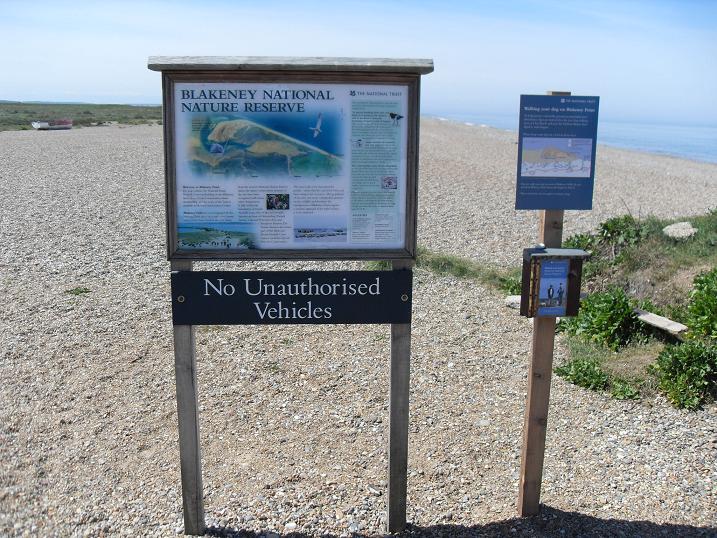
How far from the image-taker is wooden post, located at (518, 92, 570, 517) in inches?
149

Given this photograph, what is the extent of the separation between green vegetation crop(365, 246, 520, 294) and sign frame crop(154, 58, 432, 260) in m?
5.01

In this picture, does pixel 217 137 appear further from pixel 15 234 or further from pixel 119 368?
pixel 15 234

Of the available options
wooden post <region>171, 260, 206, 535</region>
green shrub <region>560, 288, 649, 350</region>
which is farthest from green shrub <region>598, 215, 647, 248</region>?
wooden post <region>171, 260, 206, 535</region>

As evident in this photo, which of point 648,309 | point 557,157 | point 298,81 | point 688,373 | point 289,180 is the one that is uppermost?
point 298,81

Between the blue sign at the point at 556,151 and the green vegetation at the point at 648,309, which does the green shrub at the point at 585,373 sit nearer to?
the green vegetation at the point at 648,309

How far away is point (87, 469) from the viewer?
444cm

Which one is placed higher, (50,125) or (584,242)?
(50,125)

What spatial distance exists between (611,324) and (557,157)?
3404 mm

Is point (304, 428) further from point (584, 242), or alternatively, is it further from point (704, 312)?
point (584, 242)

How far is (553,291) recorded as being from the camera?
12.3 feet

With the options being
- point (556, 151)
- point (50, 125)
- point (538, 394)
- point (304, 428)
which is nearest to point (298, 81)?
point (556, 151)

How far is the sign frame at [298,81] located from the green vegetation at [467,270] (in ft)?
16.4

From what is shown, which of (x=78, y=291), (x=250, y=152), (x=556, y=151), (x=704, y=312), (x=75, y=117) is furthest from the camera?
(x=75, y=117)

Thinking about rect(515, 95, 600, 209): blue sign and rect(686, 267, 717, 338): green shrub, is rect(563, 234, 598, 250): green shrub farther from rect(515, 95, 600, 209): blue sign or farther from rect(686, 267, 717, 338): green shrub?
rect(515, 95, 600, 209): blue sign
